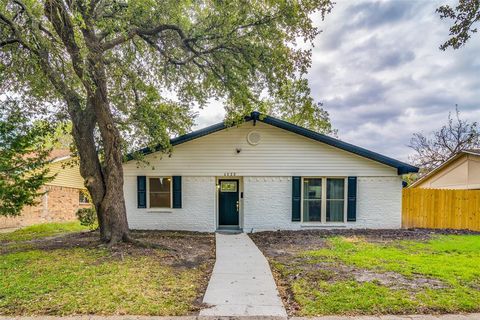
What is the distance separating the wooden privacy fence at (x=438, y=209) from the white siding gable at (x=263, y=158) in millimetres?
1926

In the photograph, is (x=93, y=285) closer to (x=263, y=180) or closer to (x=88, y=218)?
(x=88, y=218)

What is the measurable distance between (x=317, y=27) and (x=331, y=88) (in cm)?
827

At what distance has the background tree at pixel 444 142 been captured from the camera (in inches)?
964

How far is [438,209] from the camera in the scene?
Result: 12297mm

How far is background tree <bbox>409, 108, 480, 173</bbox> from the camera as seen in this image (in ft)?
80.3

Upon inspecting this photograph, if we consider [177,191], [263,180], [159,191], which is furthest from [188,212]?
[263,180]

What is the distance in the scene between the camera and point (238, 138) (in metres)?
11.5

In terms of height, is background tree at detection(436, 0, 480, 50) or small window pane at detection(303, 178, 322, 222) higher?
background tree at detection(436, 0, 480, 50)

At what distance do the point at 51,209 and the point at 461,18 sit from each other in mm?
19683

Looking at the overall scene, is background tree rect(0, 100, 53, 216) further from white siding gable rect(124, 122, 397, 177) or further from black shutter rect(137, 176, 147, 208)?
black shutter rect(137, 176, 147, 208)

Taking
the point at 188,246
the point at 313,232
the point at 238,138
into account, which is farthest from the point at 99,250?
the point at 313,232

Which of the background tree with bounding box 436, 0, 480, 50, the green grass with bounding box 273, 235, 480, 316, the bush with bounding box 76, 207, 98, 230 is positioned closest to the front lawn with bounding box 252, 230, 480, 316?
the green grass with bounding box 273, 235, 480, 316

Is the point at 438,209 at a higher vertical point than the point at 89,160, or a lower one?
lower

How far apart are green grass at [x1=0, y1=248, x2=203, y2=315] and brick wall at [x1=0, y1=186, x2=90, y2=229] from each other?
996 centimetres
